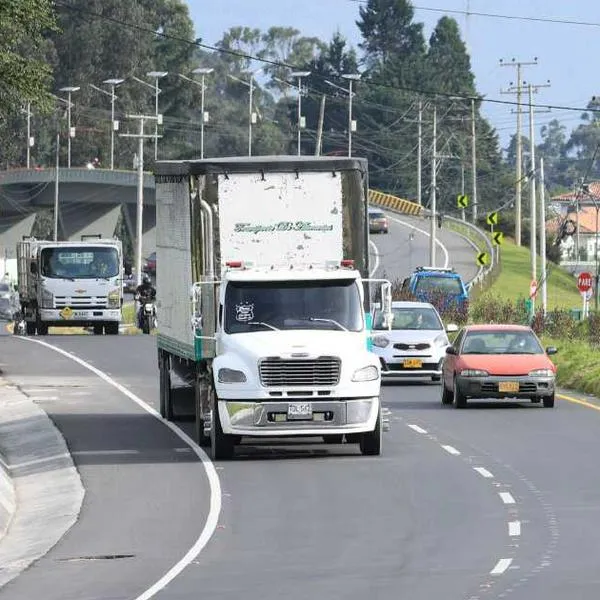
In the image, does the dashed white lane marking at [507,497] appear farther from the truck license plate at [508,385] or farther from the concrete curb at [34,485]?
the truck license plate at [508,385]

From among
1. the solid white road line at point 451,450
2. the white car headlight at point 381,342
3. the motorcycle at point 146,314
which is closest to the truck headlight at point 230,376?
the solid white road line at point 451,450

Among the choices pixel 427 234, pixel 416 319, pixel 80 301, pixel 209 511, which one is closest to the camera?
pixel 209 511

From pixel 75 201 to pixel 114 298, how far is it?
93425 millimetres

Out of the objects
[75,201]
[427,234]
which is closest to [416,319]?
[427,234]

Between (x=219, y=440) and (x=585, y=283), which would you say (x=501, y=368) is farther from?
(x=585, y=283)

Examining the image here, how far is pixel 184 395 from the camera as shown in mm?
33688

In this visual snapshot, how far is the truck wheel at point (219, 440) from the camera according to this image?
27.0 meters

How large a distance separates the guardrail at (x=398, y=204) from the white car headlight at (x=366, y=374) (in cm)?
12614

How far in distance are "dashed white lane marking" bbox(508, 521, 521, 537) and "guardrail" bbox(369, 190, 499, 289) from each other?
82.1 meters

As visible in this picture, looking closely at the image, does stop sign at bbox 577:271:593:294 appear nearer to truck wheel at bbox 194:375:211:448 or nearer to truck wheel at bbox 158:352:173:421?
truck wheel at bbox 158:352:173:421

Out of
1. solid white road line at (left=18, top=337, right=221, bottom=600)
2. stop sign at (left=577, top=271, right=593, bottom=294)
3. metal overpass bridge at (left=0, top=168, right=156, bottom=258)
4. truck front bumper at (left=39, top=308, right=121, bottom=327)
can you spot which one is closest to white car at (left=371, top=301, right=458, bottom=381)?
solid white road line at (left=18, top=337, right=221, bottom=600)

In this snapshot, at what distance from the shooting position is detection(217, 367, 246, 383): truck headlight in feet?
87.9

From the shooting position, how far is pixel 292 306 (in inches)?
1086

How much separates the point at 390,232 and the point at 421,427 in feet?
354
